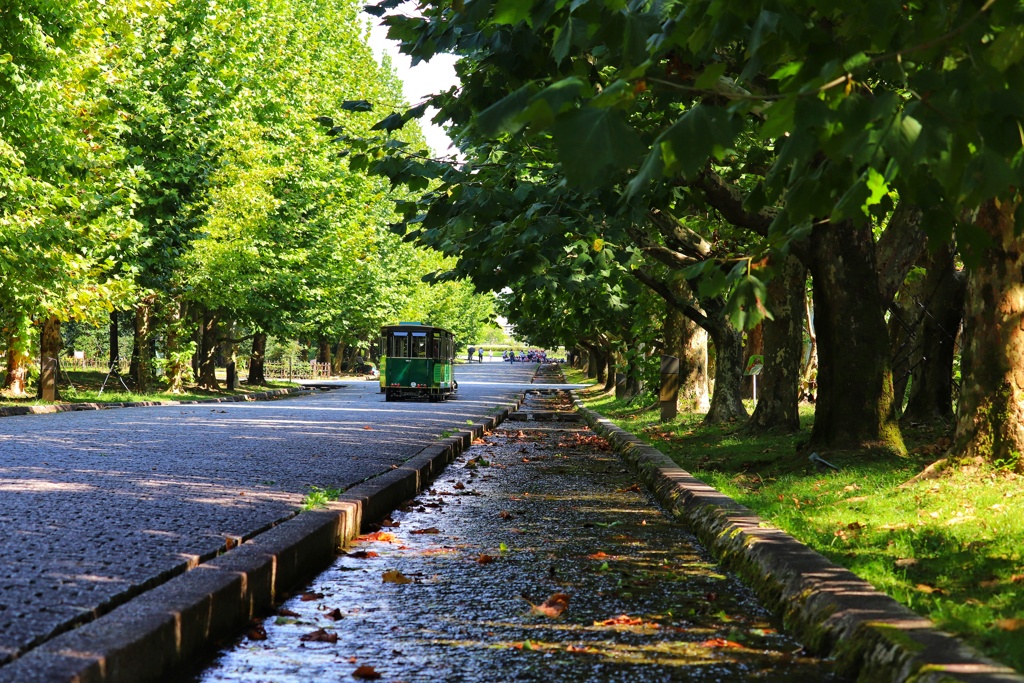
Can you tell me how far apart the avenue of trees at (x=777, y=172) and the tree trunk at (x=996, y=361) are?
0.02m

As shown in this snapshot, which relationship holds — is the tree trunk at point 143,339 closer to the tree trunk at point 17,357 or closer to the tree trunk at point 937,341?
the tree trunk at point 17,357

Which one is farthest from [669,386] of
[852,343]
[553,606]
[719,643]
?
[719,643]

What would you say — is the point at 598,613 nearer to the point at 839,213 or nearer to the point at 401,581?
the point at 401,581

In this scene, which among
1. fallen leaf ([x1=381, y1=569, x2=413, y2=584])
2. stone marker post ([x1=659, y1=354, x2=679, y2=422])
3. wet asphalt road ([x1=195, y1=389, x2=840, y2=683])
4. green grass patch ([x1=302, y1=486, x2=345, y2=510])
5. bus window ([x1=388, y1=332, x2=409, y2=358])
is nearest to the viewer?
wet asphalt road ([x1=195, y1=389, x2=840, y2=683])

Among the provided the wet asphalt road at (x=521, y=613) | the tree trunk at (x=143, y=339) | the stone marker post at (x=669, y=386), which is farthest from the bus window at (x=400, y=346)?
the wet asphalt road at (x=521, y=613)

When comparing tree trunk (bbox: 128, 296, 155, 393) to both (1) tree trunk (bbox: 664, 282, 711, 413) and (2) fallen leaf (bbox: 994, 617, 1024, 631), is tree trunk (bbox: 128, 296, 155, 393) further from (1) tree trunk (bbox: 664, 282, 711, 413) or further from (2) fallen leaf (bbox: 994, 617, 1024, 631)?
(2) fallen leaf (bbox: 994, 617, 1024, 631)

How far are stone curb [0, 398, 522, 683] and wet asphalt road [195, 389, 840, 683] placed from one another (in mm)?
127

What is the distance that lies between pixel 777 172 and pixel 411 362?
33.7 meters

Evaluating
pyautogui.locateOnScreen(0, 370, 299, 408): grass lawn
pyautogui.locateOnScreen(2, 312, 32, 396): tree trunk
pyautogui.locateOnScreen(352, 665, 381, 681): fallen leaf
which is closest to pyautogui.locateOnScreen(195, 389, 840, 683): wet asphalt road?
pyautogui.locateOnScreen(352, 665, 381, 681): fallen leaf

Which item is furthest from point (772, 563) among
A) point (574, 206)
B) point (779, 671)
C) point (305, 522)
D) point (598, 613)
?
point (574, 206)

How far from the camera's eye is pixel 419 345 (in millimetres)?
37250

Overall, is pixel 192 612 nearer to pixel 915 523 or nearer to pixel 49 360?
pixel 915 523

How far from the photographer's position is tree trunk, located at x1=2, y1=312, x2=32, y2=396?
74.2ft

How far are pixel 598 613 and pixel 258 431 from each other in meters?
11.9
